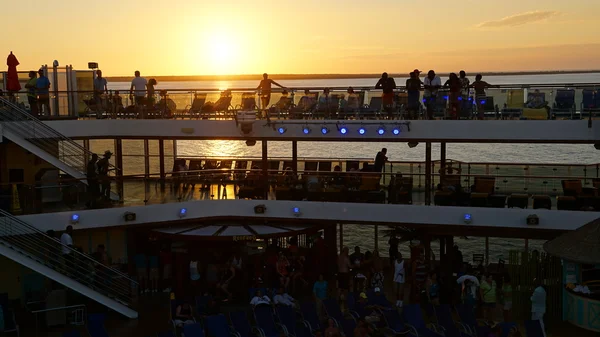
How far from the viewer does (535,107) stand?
706 inches

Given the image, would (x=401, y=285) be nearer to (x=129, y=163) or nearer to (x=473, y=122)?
(x=473, y=122)

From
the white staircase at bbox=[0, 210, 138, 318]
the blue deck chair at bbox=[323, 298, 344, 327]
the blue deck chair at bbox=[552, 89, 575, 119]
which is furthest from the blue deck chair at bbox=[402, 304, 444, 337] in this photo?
the blue deck chair at bbox=[552, 89, 575, 119]

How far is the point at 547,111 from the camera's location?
17.9 meters

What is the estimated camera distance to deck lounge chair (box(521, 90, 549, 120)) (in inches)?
704

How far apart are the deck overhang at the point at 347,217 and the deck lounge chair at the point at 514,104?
93.7 inches

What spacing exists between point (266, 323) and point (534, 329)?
490 cm

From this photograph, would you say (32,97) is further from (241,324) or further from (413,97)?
(413,97)

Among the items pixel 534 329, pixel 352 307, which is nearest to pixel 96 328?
pixel 352 307

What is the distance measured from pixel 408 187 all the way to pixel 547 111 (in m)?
3.76

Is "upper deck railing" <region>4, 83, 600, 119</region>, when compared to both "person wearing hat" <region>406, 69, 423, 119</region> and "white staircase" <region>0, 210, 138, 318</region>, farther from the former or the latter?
"white staircase" <region>0, 210, 138, 318</region>

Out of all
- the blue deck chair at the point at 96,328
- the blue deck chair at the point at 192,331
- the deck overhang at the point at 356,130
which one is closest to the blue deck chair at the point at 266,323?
the blue deck chair at the point at 192,331

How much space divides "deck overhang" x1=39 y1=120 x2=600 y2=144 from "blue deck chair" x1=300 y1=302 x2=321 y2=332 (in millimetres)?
5618

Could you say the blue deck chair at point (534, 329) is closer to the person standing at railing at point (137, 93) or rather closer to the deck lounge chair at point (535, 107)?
the deck lounge chair at point (535, 107)

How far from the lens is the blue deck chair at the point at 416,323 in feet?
44.5
